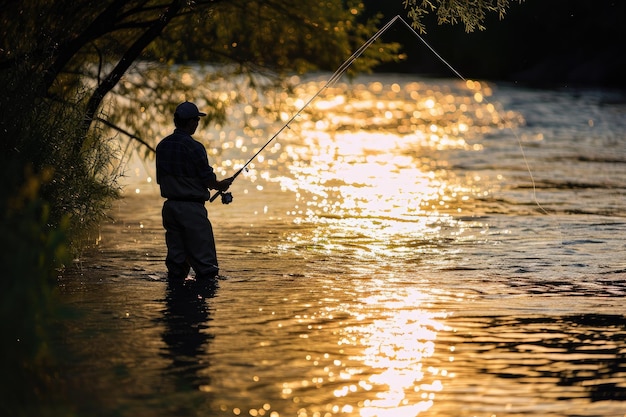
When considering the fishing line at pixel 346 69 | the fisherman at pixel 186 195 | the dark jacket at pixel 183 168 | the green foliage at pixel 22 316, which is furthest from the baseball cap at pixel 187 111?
the green foliage at pixel 22 316

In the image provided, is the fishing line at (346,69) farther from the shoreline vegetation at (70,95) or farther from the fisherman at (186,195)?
the shoreline vegetation at (70,95)

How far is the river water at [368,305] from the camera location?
768cm

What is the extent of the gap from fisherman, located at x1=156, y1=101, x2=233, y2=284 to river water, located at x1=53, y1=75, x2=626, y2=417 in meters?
0.28

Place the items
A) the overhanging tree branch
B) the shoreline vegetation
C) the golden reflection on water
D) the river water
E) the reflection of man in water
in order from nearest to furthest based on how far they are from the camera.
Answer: the shoreline vegetation < the golden reflection on water < the river water < the reflection of man in water < the overhanging tree branch

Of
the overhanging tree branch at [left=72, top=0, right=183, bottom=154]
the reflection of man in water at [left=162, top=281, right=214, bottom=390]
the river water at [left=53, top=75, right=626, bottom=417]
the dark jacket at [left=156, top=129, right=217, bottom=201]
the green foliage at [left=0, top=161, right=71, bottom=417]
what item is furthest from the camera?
the overhanging tree branch at [left=72, top=0, right=183, bottom=154]

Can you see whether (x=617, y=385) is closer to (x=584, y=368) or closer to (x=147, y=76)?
(x=584, y=368)

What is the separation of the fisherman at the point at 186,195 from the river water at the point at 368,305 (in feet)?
0.93

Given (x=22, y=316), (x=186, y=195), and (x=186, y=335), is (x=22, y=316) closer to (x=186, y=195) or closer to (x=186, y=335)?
(x=186, y=335)

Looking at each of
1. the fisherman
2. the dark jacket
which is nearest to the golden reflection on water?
the fisherman

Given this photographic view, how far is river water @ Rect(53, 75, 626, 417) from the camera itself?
302 inches

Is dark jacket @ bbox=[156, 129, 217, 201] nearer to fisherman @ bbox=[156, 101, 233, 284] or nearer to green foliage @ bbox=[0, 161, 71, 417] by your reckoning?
fisherman @ bbox=[156, 101, 233, 284]

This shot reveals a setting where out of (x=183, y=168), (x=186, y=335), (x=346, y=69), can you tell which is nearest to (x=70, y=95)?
(x=183, y=168)

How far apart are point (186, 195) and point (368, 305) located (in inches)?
76.7

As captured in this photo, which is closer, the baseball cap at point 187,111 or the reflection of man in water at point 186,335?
the reflection of man in water at point 186,335
